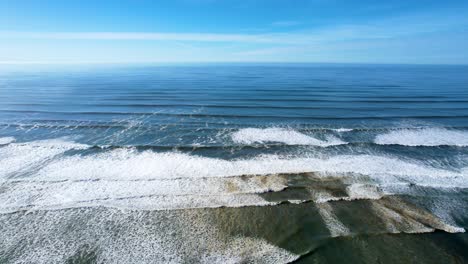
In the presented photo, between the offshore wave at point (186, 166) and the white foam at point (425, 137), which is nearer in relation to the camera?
the offshore wave at point (186, 166)

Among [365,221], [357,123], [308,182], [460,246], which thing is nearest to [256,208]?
[308,182]

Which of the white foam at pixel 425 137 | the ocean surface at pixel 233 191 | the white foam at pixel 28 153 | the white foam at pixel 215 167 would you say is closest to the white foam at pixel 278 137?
the ocean surface at pixel 233 191

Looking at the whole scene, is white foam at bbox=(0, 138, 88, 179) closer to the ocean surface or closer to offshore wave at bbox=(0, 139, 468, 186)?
offshore wave at bbox=(0, 139, 468, 186)

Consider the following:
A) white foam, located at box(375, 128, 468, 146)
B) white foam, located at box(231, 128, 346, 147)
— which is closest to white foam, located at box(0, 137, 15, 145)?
white foam, located at box(231, 128, 346, 147)

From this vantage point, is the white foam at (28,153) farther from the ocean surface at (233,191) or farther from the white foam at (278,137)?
the white foam at (278,137)

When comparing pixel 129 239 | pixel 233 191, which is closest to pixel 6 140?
pixel 129 239

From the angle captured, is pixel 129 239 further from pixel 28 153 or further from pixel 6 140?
pixel 6 140

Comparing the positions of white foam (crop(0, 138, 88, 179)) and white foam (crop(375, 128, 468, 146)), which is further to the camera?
white foam (crop(375, 128, 468, 146))
